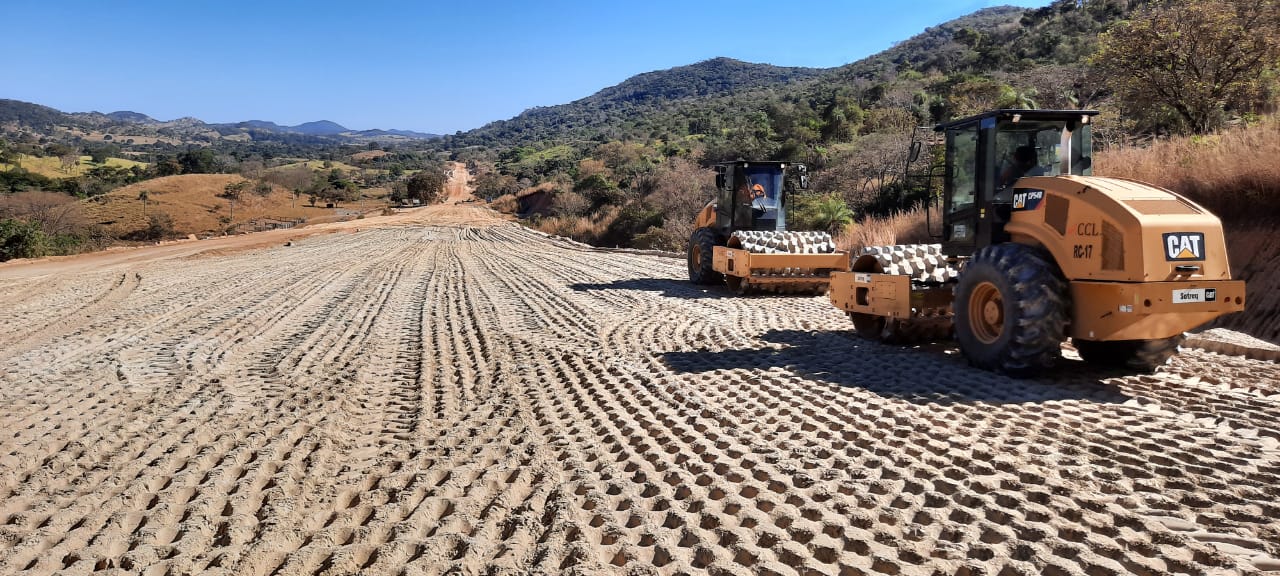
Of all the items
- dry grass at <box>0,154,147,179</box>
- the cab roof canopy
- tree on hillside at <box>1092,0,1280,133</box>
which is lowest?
the cab roof canopy

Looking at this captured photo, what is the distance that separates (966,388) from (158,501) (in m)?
5.22

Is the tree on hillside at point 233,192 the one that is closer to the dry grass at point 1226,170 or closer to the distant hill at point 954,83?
the distant hill at point 954,83

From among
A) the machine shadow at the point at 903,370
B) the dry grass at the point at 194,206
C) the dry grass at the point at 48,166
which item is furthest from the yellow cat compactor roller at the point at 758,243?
the dry grass at the point at 48,166

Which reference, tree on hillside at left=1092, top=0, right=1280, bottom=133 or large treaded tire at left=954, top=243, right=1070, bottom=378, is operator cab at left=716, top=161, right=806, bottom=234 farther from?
tree on hillside at left=1092, top=0, right=1280, bottom=133

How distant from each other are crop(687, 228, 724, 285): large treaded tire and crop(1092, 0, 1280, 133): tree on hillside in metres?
8.96

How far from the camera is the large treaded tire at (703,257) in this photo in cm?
1353

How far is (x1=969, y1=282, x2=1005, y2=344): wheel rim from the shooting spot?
615 centimetres

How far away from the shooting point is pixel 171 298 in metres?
12.5

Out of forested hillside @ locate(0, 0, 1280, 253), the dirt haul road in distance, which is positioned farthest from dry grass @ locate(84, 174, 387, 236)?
the dirt haul road in distance

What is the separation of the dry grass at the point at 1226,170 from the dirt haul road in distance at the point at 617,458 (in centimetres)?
396

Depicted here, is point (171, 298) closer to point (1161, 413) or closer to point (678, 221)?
point (1161, 413)

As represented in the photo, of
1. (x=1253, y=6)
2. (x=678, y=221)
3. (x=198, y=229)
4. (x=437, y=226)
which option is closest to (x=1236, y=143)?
(x=1253, y=6)

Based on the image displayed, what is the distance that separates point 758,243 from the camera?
12.2 meters

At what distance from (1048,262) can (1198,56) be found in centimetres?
1200
